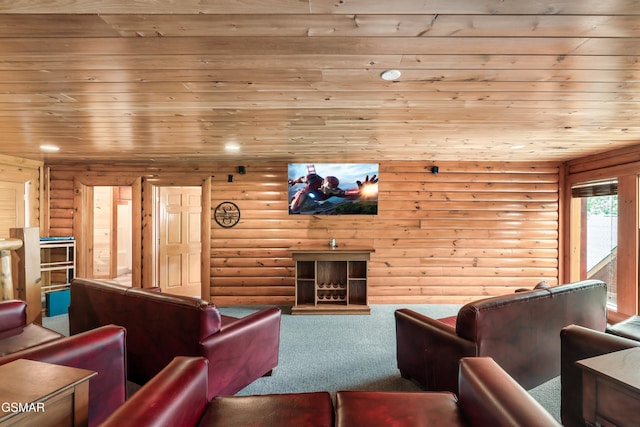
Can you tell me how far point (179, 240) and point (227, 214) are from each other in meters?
1.21

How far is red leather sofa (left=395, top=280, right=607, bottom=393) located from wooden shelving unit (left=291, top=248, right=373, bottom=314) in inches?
65.8

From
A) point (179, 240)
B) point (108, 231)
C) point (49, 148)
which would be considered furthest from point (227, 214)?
point (108, 231)

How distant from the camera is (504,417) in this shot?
3.55 feet

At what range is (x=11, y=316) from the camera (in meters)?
2.25

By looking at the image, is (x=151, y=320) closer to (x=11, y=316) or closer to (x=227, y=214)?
(x=11, y=316)

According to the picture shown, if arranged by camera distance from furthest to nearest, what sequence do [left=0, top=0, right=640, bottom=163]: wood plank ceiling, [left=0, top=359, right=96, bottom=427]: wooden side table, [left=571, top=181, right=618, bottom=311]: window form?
[left=571, top=181, right=618, bottom=311]: window → [left=0, top=0, right=640, bottom=163]: wood plank ceiling → [left=0, top=359, right=96, bottom=427]: wooden side table

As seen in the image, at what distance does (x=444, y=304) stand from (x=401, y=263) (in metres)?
1.00

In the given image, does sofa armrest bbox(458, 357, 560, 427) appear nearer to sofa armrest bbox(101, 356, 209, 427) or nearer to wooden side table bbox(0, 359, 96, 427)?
sofa armrest bbox(101, 356, 209, 427)

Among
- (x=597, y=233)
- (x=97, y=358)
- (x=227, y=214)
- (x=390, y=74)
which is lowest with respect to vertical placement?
(x=97, y=358)

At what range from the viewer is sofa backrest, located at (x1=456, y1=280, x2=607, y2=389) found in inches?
80.1

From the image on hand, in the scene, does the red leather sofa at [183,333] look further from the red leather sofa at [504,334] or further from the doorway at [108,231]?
the doorway at [108,231]

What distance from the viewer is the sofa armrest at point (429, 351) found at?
204 centimetres

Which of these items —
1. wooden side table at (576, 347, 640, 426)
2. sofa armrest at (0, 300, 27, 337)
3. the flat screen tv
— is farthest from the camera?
the flat screen tv

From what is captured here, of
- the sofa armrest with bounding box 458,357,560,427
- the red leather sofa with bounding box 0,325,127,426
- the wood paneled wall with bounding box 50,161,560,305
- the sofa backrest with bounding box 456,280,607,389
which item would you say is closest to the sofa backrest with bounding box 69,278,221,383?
the red leather sofa with bounding box 0,325,127,426
